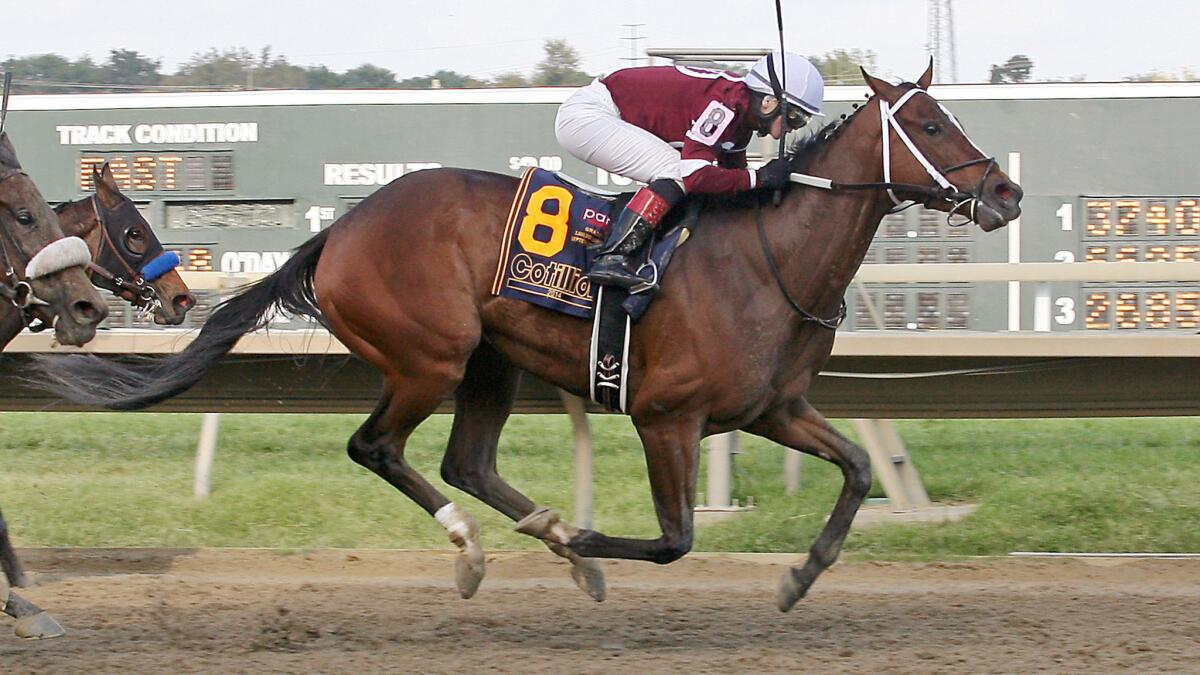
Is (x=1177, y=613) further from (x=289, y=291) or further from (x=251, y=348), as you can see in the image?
(x=251, y=348)

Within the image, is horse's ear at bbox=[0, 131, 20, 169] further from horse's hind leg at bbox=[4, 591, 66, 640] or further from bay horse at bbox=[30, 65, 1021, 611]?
horse's hind leg at bbox=[4, 591, 66, 640]

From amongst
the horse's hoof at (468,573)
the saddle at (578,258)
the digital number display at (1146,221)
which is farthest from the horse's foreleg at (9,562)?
the digital number display at (1146,221)

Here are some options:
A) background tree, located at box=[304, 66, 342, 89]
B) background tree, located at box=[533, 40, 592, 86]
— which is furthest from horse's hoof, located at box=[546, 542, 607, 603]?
background tree, located at box=[304, 66, 342, 89]

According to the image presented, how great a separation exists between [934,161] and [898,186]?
0.46 ft

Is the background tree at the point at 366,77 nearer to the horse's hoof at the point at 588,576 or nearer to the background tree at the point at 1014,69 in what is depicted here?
the background tree at the point at 1014,69

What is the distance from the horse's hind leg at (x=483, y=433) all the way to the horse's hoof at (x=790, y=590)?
67 centimetres

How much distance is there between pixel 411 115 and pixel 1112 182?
5178mm

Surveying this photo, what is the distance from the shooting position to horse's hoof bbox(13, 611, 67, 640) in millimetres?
4629

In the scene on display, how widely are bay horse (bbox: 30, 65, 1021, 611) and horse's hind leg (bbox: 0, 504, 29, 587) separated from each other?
1.91 ft

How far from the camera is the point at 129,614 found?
17.0 feet

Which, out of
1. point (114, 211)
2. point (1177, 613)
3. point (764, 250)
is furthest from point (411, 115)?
point (1177, 613)

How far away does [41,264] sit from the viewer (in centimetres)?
442

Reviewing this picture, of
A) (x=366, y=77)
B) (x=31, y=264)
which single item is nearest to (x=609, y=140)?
(x=31, y=264)

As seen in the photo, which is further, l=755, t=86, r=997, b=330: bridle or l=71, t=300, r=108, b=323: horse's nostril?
l=755, t=86, r=997, b=330: bridle
